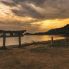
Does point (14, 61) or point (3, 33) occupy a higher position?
point (3, 33)

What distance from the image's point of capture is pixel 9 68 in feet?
39.3

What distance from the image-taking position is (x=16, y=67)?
39.9ft

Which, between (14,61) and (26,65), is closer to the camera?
Answer: (26,65)

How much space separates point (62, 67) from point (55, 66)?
449 mm

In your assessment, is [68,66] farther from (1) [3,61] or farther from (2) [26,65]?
(1) [3,61]

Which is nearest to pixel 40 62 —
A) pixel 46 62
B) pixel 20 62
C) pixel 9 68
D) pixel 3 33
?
pixel 46 62

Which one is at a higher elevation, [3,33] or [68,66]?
[3,33]

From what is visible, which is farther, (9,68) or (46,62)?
(46,62)

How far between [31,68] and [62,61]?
2.63 meters

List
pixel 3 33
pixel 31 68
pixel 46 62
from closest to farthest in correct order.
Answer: pixel 31 68 < pixel 46 62 < pixel 3 33

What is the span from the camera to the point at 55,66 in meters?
12.2

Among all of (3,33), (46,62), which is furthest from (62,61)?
(3,33)

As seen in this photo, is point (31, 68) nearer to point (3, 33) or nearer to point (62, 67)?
point (62, 67)

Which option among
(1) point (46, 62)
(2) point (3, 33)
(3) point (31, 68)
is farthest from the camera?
(2) point (3, 33)
